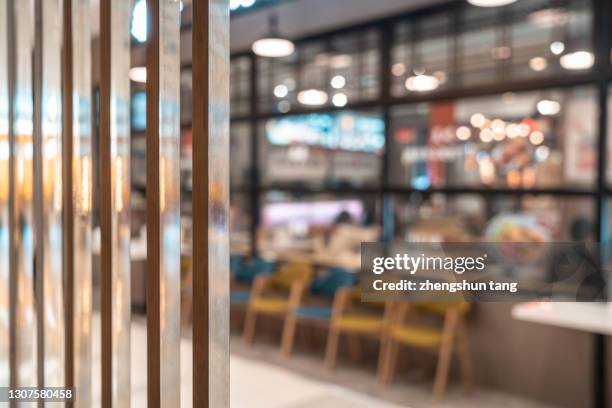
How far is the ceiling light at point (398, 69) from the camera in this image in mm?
5082

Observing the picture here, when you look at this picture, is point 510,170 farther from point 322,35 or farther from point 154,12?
point 154,12

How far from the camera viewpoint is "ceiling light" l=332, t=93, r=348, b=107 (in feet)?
18.0

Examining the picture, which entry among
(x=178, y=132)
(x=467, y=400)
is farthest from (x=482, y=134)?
(x=178, y=132)

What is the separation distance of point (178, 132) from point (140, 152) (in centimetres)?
512

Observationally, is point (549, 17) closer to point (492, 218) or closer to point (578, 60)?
point (578, 60)

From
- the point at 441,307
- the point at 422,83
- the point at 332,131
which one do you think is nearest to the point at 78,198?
the point at 441,307

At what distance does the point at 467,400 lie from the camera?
4152 mm

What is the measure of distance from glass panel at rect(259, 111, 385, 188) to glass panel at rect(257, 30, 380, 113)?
0.17 m

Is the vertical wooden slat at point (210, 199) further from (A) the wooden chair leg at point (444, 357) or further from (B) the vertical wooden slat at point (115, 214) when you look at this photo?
(A) the wooden chair leg at point (444, 357)

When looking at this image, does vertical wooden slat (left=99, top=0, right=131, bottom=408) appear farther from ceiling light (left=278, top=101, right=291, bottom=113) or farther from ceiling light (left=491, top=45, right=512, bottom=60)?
ceiling light (left=278, top=101, right=291, bottom=113)

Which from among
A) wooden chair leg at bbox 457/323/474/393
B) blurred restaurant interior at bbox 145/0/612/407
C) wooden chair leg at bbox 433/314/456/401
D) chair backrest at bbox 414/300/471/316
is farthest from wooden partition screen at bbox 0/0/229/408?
wooden chair leg at bbox 457/323/474/393

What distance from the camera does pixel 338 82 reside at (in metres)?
5.59

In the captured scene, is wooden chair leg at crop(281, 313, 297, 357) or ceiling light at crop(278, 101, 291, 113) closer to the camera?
wooden chair leg at crop(281, 313, 297, 357)

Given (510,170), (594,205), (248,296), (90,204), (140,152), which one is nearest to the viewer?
(90,204)
